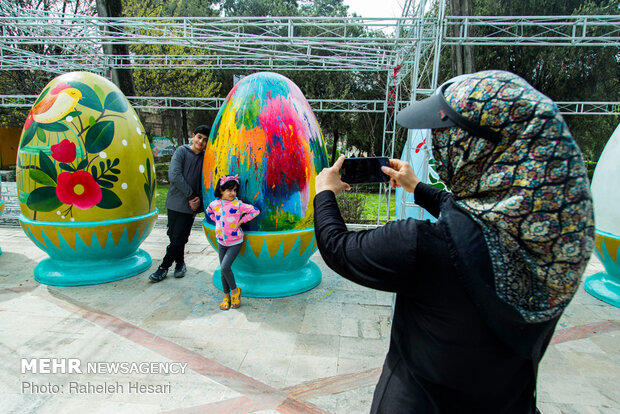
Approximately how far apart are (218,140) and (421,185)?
2.89 meters

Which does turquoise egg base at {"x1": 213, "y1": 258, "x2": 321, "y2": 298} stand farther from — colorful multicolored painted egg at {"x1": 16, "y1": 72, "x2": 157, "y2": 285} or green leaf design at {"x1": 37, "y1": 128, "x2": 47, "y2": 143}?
green leaf design at {"x1": 37, "y1": 128, "x2": 47, "y2": 143}

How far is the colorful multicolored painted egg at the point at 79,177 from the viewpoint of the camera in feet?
14.3

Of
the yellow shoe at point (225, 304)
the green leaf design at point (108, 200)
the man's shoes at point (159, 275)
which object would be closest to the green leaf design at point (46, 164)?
the green leaf design at point (108, 200)

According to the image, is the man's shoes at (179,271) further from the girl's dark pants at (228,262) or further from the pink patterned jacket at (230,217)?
the pink patterned jacket at (230,217)

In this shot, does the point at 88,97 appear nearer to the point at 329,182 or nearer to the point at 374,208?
the point at 329,182

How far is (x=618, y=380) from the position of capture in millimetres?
2963

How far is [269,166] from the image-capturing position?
3.98 m

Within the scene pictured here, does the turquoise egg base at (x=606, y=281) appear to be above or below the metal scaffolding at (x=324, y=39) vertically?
below

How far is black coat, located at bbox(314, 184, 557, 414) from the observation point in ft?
3.48

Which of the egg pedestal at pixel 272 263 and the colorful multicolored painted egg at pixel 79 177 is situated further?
the colorful multicolored painted egg at pixel 79 177

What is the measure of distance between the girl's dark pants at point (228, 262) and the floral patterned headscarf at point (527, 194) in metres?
3.21

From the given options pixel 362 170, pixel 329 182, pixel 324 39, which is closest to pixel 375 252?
pixel 329 182

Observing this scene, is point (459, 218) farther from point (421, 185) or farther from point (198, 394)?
point (198, 394)

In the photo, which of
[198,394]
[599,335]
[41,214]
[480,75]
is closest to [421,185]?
[480,75]
